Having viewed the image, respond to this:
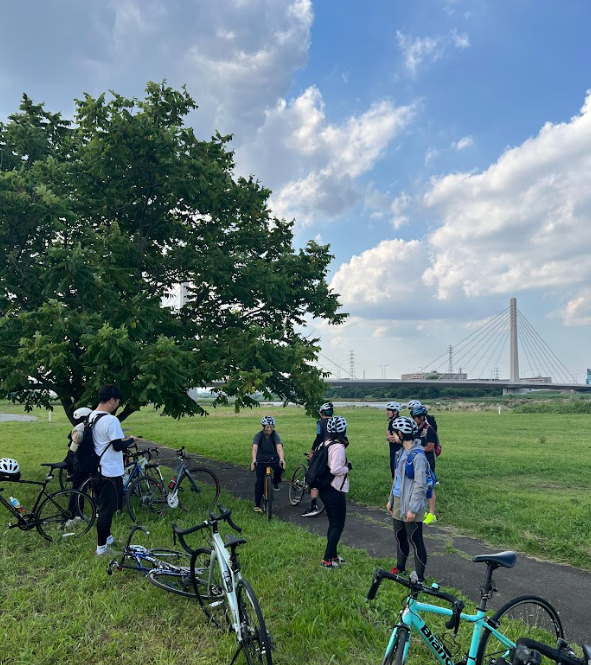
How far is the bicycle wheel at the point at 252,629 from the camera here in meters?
3.70

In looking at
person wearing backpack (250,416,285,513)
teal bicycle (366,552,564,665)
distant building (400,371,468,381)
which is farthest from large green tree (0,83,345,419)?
distant building (400,371,468,381)

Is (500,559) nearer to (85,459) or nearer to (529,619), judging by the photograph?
(529,619)

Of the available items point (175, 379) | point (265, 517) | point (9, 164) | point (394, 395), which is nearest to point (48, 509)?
point (175, 379)

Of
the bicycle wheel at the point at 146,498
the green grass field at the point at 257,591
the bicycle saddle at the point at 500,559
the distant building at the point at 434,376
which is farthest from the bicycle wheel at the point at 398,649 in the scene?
the distant building at the point at 434,376

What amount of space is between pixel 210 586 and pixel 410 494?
2490 mm

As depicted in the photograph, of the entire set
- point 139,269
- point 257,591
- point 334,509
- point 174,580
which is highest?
point 139,269

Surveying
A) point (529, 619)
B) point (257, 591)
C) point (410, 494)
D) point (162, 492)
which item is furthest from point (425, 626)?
point (162, 492)

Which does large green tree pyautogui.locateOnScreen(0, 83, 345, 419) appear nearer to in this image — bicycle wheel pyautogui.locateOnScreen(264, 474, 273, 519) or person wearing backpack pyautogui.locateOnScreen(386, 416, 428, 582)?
bicycle wheel pyautogui.locateOnScreen(264, 474, 273, 519)

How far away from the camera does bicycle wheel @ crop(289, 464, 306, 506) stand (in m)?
10.3

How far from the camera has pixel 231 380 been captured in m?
10.0

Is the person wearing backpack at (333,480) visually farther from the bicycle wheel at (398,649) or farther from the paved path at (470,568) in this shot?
the bicycle wheel at (398,649)

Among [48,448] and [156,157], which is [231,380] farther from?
[48,448]

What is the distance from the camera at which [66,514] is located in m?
7.42

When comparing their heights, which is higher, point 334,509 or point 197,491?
point 334,509
